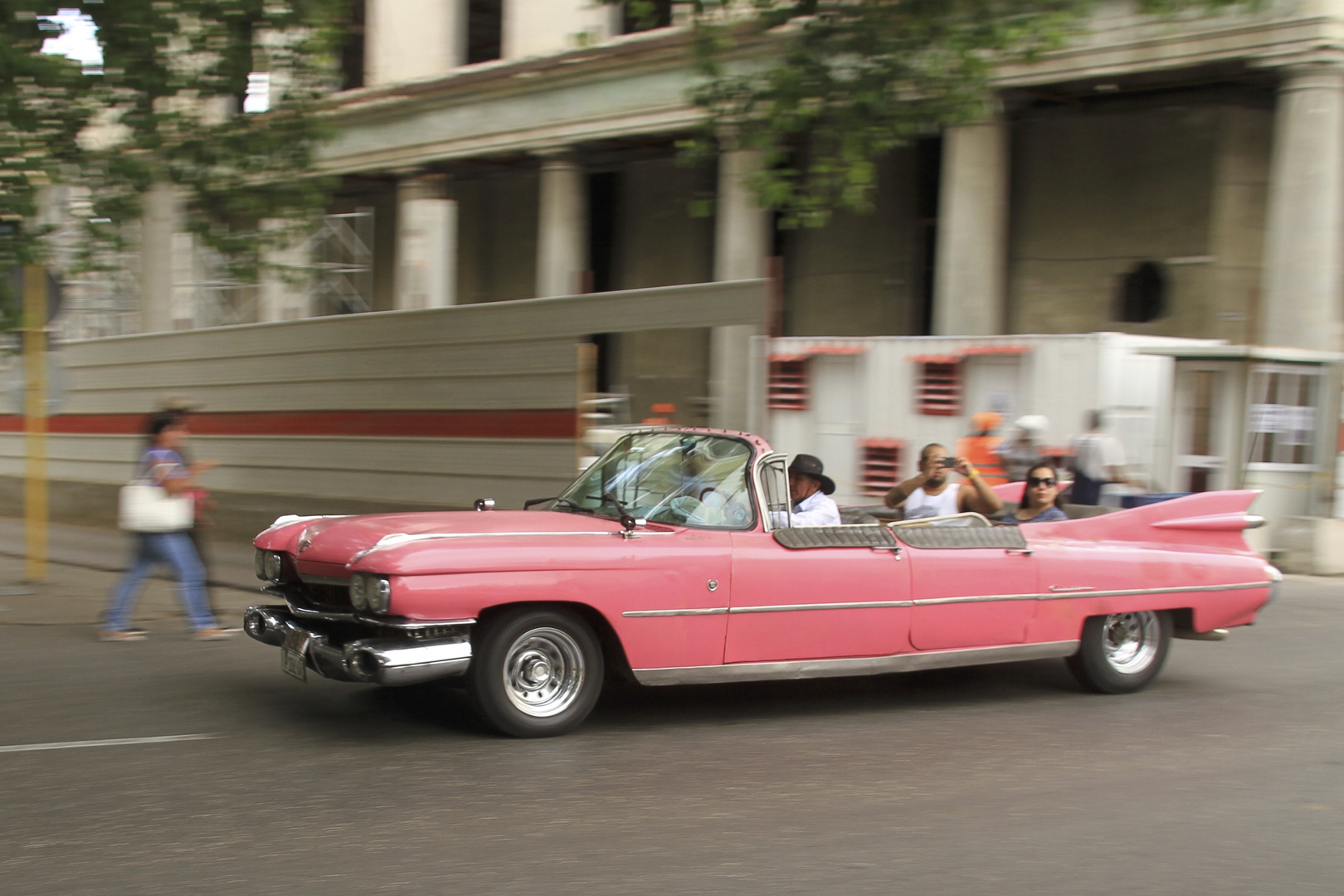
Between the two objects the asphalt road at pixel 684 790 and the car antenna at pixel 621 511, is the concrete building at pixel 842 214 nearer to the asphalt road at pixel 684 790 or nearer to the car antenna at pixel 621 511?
the car antenna at pixel 621 511

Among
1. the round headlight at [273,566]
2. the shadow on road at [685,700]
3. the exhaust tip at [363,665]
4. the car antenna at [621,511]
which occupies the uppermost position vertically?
the car antenna at [621,511]

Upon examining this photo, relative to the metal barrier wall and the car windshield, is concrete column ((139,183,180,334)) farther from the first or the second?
the car windshield

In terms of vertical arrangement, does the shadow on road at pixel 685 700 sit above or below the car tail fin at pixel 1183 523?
below

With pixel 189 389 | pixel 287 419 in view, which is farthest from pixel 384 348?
pixel 189 389

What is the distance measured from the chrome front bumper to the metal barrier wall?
203 inches

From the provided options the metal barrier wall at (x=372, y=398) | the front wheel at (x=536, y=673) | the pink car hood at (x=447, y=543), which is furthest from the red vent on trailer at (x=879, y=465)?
the front wheel at (x=536, y=673)

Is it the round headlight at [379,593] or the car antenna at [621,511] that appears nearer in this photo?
the round headlight at [379,593]

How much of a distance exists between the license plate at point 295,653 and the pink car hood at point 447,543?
0.30 metres

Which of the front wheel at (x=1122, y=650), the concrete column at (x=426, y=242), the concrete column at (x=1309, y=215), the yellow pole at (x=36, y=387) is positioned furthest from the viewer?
the concrete column at (x=426, y=242)

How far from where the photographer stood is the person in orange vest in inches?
536

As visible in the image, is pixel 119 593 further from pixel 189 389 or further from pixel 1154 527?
pixel 189 389

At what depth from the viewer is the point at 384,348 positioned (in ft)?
46.5

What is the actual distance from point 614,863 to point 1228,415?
11.8 meters

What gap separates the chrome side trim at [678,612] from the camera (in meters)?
5.98
